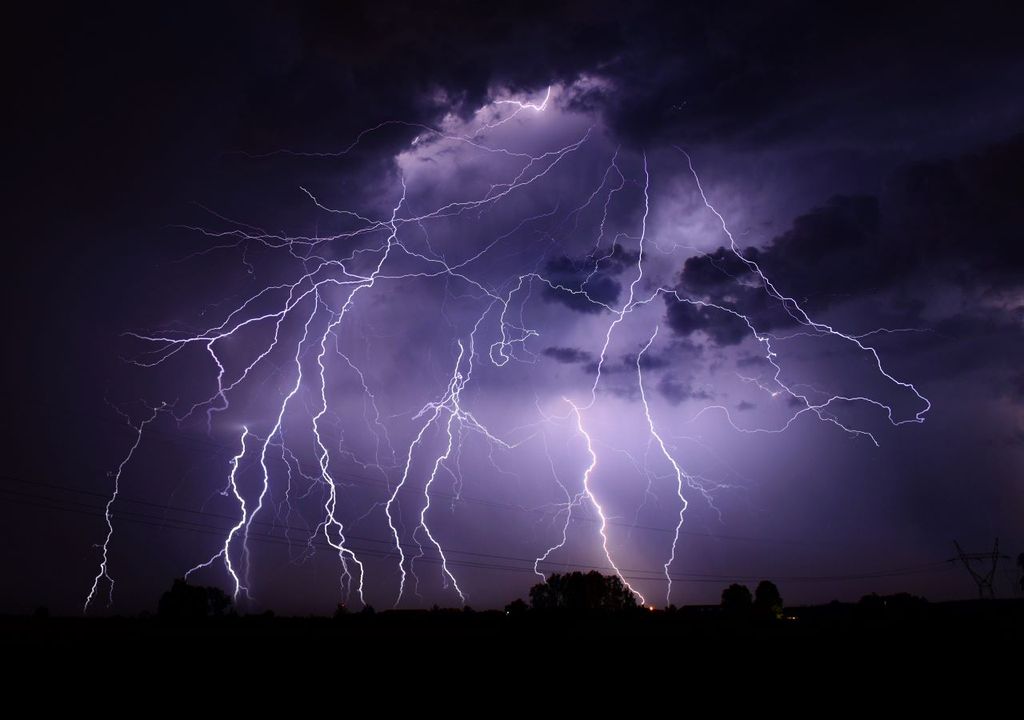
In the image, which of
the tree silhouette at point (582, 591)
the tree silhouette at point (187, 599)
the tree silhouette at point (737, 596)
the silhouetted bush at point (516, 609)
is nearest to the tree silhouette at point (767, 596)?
the tree silhouette at point (737, 596)

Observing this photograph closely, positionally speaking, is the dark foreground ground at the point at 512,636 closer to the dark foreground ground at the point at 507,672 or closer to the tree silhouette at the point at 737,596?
the dark foreground ground at the point at 507,672

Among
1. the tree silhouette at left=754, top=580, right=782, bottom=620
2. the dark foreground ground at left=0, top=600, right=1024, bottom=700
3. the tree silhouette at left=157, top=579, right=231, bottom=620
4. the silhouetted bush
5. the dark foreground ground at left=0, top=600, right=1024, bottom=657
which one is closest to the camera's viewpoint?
the dark foreground ground at left=0, top=600, right=1024, bottom=700

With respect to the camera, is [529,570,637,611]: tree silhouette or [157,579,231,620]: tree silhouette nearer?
[157,579,231,620]: tree silhouette

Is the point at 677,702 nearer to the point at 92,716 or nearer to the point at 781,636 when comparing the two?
the point at 92,716

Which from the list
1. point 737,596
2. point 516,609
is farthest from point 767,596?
point 516,609

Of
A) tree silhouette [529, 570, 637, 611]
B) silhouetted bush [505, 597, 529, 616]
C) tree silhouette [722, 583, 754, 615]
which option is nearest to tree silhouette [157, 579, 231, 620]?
silhouetted bush [505, 597, 529, 616]

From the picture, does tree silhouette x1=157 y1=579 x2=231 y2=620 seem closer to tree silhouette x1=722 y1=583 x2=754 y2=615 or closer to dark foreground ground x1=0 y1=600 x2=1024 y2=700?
dark foreground ground x1=0 y1=600 x2=1024 y2=700

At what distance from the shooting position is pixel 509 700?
5449 mm

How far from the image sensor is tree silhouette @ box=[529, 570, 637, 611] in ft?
169

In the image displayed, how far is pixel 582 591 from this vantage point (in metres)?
52.2

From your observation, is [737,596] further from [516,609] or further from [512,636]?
[512,636]

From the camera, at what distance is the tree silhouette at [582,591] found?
51500mm

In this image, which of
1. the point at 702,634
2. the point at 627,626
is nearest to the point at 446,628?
the point at 627,626

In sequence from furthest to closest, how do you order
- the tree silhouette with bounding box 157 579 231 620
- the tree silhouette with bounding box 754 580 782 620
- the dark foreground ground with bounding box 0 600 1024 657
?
the tree silhouette with bounding box 754 580 782 620 → the tree silhouette with bounding box 157 579 231 620 → the dark foreground ground with bounding box 0 600 1024 657
